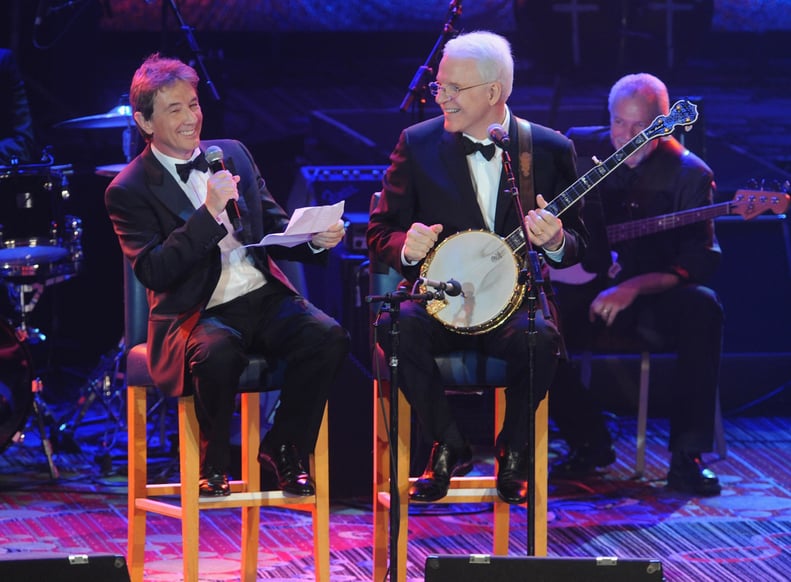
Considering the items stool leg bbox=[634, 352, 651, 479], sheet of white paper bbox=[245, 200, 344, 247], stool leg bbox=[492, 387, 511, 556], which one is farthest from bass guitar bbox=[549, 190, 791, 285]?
sheet of white paper bbox=[245, 200, 344, 247]

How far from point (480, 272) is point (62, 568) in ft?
5.82

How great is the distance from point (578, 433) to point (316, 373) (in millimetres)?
2077

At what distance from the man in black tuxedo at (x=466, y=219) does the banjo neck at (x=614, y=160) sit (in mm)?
82

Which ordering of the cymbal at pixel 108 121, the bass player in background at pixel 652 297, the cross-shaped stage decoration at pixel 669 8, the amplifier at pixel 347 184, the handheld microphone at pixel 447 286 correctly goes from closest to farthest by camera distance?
1. the handheld microphone at pixel 447 286
2. the bass player in background at pixel 652 297
3. the cymbal at pixel 108 121
4. the amplifier at pixel 347 184
5. the cross-shaped stage decoration at pixel 669 8

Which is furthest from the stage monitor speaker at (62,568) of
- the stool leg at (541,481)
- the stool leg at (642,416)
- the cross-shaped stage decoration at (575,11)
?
the cross-shaped stage decoration at (575,11)

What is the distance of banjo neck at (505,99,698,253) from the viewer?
14.4 ft

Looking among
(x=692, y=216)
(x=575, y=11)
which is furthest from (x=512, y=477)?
(x=575, y=11)

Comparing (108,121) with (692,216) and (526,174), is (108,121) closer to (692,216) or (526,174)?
(526,174)

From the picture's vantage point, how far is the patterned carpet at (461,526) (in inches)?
192

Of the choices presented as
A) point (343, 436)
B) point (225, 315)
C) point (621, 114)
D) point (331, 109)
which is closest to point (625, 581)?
point (225, 315)

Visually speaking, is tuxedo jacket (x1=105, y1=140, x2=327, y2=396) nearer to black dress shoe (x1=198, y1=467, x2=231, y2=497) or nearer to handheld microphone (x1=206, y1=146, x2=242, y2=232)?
handheld microphone (x1=206, y1=146, x2=242, y2=232)

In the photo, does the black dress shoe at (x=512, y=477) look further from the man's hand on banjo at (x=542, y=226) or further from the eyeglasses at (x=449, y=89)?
the eyeglasses at (x=449, y=89)

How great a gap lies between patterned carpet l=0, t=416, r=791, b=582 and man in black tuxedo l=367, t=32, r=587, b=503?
2.32ft

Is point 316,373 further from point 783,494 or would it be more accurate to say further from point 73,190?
point 73,190
